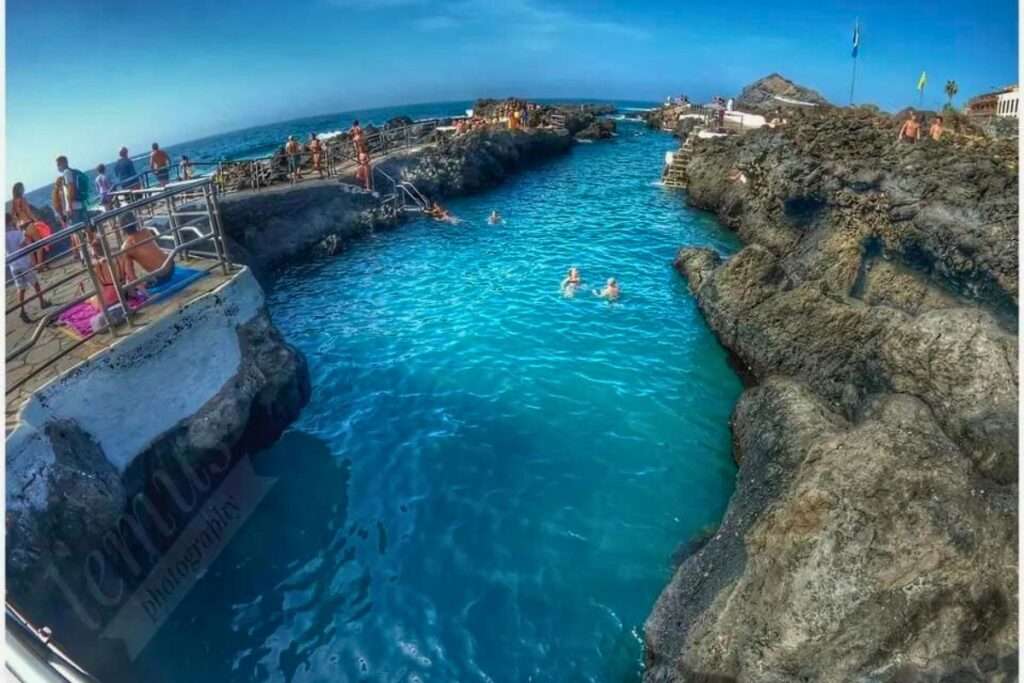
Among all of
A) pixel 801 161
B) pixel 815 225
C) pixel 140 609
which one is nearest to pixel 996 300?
pixel 815 225

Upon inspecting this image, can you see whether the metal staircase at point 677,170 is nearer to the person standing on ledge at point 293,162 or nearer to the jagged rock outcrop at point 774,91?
the person standing on ledge at point 293,162

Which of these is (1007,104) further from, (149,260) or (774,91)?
(774,91)

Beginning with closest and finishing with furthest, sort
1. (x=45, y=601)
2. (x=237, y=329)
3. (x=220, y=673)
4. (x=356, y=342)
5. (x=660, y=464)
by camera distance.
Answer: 1. (x=45, y=601)
2. (x=220, y=673)
3. (x=237, y=329)
4. (x=660, y=464)
5. (x=356, y=342)

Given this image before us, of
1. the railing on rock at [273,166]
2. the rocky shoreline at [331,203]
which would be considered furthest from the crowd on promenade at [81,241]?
the railing on rock at [273,166]

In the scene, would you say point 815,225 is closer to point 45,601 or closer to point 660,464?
point 660,464

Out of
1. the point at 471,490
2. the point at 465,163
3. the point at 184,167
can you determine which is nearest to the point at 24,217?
the point at 471,490
